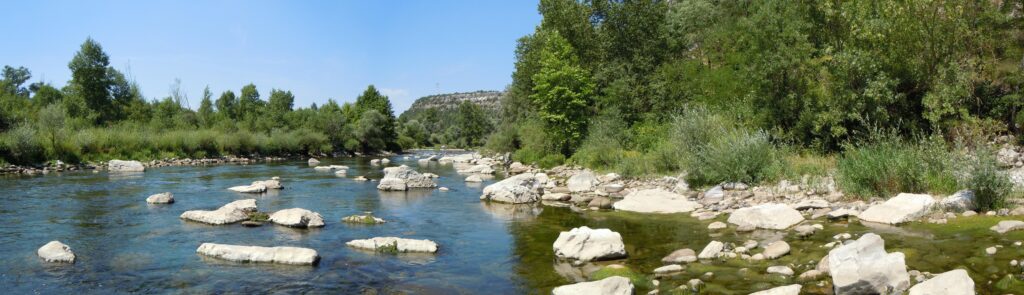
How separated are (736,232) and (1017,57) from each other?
55.4 feet

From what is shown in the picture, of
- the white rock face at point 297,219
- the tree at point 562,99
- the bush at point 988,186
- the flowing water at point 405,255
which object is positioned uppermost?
the tree at point 562,99

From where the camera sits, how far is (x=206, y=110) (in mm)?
75625

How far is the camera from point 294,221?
51.5ft

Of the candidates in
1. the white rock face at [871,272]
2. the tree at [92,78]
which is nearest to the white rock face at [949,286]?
the white rock face at [871,272]

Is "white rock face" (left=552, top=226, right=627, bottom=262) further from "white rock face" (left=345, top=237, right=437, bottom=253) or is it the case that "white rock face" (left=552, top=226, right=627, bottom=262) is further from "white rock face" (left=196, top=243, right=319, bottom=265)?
"white rock face" (left=196, top=243, right=319, bottom=265)

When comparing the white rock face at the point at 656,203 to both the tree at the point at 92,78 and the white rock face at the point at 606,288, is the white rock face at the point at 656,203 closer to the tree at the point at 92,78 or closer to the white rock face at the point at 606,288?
the white rock face at the point at 606,288

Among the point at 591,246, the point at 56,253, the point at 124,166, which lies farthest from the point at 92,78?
the point at 591,246

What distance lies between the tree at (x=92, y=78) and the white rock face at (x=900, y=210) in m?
65.5

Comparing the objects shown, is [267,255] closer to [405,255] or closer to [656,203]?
[405,255]

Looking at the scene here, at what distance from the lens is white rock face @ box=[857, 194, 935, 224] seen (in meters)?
13.1

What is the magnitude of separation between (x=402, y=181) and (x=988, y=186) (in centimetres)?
1951

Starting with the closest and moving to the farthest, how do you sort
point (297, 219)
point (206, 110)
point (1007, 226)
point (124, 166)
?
point (1007, 226) < point (297, 219) < point (124, 166) < point (206, 110)

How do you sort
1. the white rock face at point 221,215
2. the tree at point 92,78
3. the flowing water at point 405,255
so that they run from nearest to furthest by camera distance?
the flowing water at point 405,255 < the white rock face at point 221,215 < the tree at point 92,78

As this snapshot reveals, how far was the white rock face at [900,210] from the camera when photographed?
1308 centimetres
